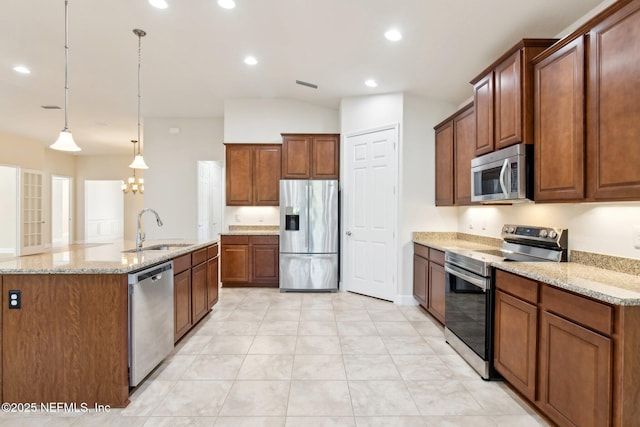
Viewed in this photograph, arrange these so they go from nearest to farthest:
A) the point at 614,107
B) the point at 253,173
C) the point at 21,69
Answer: the point at 614,107, the point at 21,69, the point at 253,173

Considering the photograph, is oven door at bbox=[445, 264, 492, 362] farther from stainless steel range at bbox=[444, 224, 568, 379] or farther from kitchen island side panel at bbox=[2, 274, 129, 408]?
kitchen island side panel at bbox=[2, 274, 129, 408]

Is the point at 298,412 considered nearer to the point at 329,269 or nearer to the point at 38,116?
the point at 329,269

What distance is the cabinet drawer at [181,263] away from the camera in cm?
299

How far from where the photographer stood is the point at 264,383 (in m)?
2.50

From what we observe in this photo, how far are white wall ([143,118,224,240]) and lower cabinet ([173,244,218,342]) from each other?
298 centimetres

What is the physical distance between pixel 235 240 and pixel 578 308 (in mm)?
4616

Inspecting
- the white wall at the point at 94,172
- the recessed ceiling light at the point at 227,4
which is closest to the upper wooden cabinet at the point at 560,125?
the recessed ceiling light at the point at 227,4

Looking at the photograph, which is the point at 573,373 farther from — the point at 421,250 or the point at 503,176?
the point at 421,250

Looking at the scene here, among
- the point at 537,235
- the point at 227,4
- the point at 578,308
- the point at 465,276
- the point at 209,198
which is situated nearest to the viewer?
the point at 578,308

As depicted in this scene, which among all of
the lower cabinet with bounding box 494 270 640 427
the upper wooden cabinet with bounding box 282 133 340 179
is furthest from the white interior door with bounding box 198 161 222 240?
the lower cabinet with bounding box 494 270 640 427

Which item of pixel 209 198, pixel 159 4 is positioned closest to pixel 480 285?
pixel 159 4

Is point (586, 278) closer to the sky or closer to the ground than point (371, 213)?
closer to the ground

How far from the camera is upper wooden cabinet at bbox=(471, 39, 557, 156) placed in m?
2.50

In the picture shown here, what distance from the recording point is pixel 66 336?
7.07 ft
